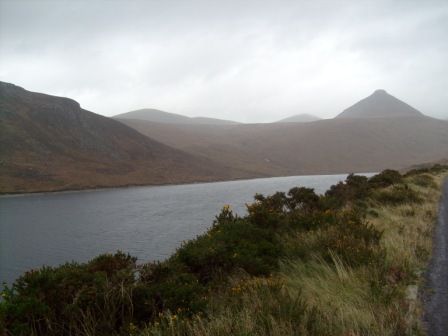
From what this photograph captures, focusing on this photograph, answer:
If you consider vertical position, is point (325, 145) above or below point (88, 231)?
above

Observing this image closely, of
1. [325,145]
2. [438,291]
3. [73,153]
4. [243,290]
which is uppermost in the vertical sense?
[325,145]

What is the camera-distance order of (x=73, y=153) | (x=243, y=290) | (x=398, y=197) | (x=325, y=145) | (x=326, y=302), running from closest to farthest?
(x=326, y=302)
(x=243, y=290)
(x=398, y=197)
(x=73, y=153)
(x=325, y=145)

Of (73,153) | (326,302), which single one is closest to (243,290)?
(326,302)

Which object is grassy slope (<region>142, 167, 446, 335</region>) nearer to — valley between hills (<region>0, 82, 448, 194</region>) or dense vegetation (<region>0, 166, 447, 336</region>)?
dense vegetation (<region>0, 166, 447, 336</region>)

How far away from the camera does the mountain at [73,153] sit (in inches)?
2398

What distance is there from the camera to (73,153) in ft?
248

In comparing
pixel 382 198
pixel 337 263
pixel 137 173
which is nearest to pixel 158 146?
pixel 137 173

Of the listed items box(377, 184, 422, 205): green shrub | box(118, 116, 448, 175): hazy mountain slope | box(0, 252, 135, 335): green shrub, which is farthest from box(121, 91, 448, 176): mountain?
box(0, 252, 135, 335): green shrub

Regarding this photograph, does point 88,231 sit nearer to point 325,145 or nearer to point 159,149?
point 159,149

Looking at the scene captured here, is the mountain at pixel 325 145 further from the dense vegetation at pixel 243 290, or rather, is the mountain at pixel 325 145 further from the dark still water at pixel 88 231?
the dense vegetation at pixel 243 290

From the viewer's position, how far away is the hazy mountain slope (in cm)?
11713

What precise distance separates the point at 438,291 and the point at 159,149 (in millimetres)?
95386

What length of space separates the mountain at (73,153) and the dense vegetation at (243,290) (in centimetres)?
5447

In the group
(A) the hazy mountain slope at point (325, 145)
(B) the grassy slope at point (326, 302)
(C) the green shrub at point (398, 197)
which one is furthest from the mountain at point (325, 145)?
(B) the grassy slope at point (326, 302)
